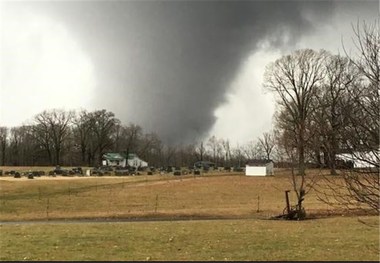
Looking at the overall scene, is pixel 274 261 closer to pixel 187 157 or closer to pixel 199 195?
pixel 199 195

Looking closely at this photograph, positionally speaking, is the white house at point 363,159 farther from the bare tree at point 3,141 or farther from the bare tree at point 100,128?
the bare tree at point 3,141

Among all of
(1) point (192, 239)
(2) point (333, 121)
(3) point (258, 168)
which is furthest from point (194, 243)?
(3) point (258, 168)

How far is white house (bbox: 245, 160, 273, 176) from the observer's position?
3194 inches

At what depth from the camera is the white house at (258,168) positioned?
266ft

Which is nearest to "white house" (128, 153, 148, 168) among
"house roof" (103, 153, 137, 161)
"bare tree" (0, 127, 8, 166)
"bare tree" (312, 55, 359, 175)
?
"house roof" (103, 153, 137, 161)

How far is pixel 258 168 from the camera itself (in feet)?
268

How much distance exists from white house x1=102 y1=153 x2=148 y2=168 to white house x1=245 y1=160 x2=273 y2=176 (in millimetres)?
54758

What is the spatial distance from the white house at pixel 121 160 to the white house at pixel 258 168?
5476 centimetres

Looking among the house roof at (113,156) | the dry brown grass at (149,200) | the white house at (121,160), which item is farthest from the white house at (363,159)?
the house roof at (113,156)

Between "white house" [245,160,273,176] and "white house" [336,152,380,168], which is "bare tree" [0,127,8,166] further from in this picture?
"white house" [336,152,380,168]

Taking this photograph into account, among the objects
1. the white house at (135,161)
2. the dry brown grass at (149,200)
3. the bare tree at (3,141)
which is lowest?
the dry brown grass at (149,200)

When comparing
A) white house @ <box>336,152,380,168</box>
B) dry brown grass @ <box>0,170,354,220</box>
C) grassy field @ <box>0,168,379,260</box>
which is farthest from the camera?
dry brown grass @ <box>0,170,354,220</box>

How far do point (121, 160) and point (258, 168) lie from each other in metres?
64.6

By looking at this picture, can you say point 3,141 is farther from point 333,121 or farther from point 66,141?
point 333,121
